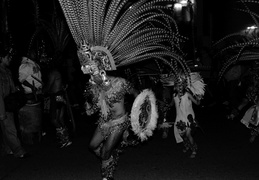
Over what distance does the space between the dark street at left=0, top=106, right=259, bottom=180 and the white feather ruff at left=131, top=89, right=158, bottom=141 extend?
32.4 inches

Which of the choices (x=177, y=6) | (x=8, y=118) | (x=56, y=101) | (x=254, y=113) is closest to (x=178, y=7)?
(x=177, y=6)

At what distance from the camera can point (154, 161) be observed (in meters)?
6.84

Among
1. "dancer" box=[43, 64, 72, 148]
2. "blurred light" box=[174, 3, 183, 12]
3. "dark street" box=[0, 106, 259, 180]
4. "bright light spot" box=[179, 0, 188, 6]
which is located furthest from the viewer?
"bright light spot" box=[179, 0, 188, 6]

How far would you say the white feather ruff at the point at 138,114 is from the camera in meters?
5.47

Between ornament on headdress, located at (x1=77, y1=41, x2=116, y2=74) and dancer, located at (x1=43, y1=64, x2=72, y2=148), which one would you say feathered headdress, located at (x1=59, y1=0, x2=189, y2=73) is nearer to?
ornament on headdress, located at (x1=77, y1=41, x2=116, y2=74)

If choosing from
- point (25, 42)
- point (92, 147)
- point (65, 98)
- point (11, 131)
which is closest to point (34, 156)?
point (11, 131)

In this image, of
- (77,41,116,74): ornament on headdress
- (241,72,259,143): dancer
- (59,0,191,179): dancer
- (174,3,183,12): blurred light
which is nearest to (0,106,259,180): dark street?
(241,72,259,143): dancer

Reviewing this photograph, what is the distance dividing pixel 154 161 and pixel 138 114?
1.62m

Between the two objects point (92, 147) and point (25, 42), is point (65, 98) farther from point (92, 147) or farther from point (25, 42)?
point (25, 42)

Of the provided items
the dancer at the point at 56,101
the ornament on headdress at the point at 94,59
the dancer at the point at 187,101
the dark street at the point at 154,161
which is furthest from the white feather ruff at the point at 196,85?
the dancer at the point at 56,101

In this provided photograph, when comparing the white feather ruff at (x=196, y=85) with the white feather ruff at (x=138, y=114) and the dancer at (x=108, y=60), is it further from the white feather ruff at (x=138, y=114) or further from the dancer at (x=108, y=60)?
the white feather ruff at (x=138, y=114)

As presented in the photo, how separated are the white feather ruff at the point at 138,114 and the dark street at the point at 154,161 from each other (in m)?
0.82

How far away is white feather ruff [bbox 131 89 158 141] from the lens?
215 inches

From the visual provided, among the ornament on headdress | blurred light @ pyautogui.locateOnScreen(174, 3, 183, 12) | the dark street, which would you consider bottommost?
the dark street
